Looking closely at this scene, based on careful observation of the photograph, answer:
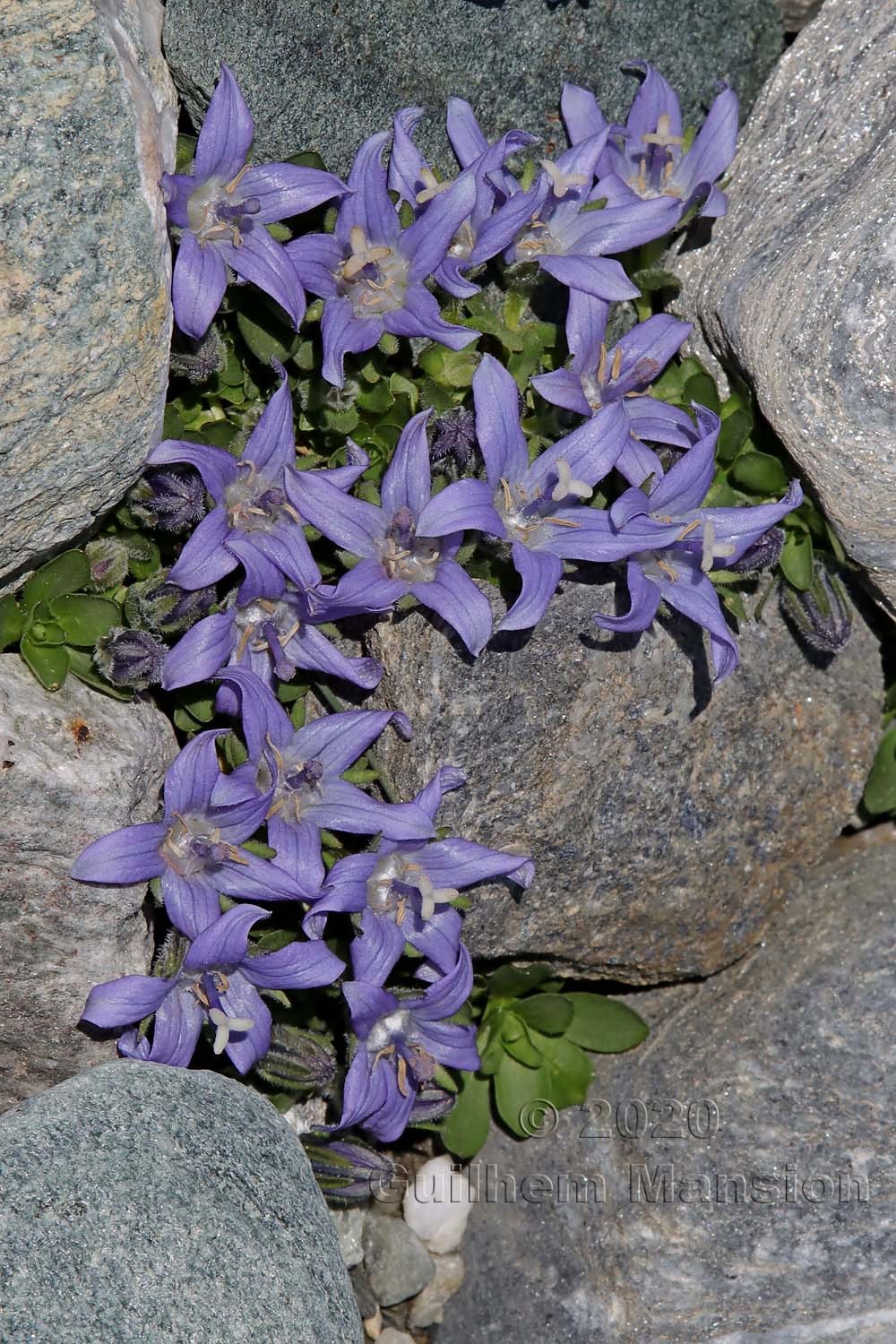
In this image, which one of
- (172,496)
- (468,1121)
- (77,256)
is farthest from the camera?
(468,1121)

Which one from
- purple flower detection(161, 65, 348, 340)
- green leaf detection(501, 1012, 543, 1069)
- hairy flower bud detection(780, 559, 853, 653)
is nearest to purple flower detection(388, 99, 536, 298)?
purple flower detection(161, 65, 348, 340)

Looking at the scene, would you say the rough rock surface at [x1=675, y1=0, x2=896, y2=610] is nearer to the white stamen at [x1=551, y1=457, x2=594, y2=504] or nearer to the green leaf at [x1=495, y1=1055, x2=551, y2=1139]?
the white stamen at [x1=551, y1=457, x2=594, y2=504]

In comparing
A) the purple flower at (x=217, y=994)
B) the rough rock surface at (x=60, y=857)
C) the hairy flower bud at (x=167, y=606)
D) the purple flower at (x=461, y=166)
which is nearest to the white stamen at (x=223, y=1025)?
the purple flower at (x=217, y=994)

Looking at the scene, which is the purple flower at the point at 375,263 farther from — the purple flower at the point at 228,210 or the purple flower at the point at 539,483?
the purple flower at the point at 539,483

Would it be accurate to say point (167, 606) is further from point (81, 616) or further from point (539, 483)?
point (539, 483)

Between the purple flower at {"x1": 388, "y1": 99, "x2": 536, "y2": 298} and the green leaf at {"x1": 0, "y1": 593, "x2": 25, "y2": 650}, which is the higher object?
the purple flower at {"x1": 388, "y1": 99, "x2": 536, "y2": 298}

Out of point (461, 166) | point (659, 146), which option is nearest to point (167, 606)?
point (461, 166)
